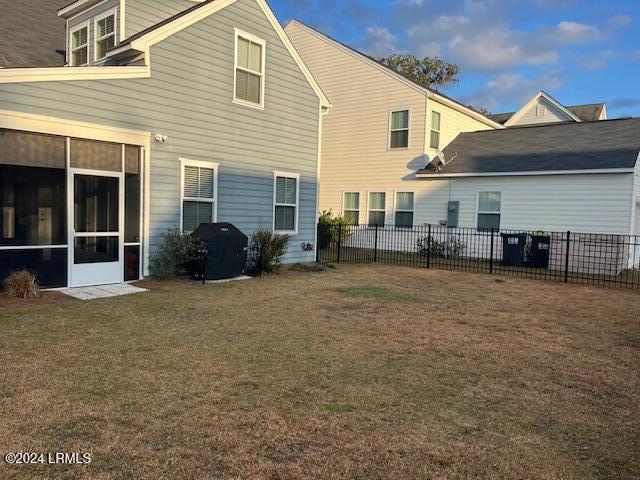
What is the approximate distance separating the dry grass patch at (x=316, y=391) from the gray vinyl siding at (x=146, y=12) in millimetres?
6048

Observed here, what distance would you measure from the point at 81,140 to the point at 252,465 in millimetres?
7444

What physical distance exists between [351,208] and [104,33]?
11.7 metres

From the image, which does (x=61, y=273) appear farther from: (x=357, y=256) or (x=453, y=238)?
(x=453, y=238)

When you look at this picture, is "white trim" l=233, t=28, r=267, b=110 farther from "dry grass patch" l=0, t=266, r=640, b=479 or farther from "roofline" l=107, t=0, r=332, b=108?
Result: "dry grass patch" l=0, t=266, r=640, b=479

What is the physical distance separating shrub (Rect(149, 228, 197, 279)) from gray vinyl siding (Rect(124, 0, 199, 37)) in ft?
14.4

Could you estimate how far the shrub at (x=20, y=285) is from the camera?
24.9 feet

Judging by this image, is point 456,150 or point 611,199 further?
point 456,150

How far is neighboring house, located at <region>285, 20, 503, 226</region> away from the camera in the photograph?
714 inches

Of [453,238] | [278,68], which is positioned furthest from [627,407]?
[453,238]

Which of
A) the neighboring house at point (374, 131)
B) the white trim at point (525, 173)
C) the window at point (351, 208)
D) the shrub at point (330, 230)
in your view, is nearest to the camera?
the white trim at point (525, 173)

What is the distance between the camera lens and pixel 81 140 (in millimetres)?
8578

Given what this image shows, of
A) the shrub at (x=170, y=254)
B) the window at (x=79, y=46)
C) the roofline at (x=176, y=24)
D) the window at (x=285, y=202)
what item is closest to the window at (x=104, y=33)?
the window at (x=79, y=46)

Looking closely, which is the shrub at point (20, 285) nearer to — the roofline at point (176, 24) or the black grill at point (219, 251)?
the black grill at point (219, 251)

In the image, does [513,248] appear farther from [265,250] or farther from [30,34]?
[30,34]
